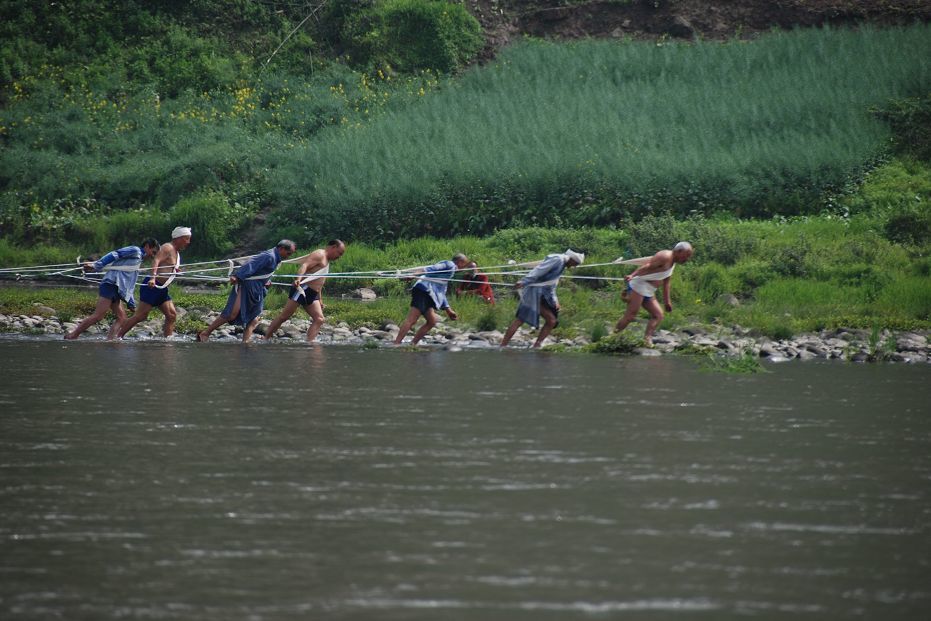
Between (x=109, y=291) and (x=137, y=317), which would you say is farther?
(x=137, y=317)

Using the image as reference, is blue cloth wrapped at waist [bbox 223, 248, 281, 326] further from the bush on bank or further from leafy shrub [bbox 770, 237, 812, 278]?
leafy shrub [bbox 770, 237, 812, 278]

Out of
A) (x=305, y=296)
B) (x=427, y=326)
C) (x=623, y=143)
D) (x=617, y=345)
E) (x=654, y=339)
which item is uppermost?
(x=623, y=143)

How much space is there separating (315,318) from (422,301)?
5.85 feet

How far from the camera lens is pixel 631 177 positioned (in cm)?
2759

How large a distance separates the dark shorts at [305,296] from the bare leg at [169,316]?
1932mm

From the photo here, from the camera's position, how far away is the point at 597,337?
→ 2027 cm

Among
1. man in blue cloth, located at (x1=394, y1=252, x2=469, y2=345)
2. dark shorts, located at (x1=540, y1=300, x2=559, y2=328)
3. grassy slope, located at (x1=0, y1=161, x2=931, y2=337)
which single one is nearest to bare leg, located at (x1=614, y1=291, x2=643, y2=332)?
dark shorts, located at (x1=540, y1=300, x2=559, y2=328)

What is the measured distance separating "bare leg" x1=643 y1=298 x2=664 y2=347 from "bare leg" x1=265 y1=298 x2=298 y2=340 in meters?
5.41

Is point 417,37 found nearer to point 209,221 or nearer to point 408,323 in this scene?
point 209,221

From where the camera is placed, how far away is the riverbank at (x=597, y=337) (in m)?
19.4

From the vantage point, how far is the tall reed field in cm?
2742

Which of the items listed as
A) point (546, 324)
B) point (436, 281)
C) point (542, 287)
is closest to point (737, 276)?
point (546, 324)

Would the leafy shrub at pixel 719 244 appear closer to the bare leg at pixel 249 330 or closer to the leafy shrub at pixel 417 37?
the bare leg at pixel 249 330

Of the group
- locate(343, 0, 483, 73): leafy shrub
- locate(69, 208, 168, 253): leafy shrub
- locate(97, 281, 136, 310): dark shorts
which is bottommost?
locate(97, 281, 136, 310): dark shorts
